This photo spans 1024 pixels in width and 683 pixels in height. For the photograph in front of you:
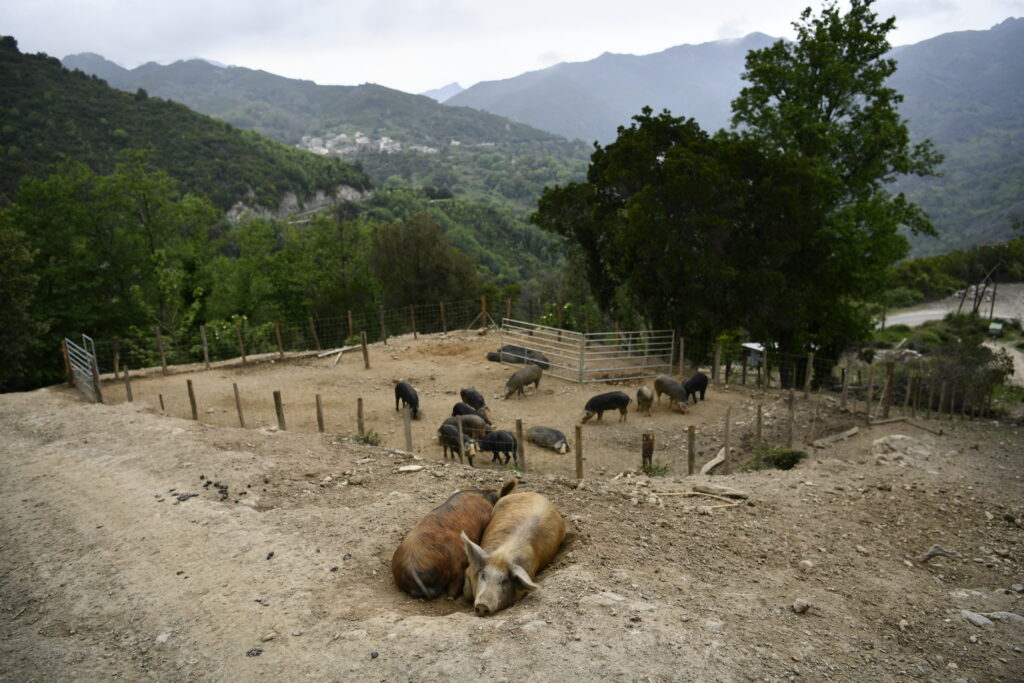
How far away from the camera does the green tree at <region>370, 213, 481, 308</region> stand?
3003cm

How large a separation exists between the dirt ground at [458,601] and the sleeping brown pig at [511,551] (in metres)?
0.18

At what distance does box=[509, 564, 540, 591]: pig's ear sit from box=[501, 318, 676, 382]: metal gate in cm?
1160

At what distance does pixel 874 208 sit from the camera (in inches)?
671

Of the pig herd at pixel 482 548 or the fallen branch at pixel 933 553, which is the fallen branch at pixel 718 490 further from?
the pig herd at pixel 482 548

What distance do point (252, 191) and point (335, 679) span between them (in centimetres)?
6897

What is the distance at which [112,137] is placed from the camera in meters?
49.2

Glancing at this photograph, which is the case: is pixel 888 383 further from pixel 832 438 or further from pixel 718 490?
pixel 718 490

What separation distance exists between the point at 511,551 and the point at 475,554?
1.04ft

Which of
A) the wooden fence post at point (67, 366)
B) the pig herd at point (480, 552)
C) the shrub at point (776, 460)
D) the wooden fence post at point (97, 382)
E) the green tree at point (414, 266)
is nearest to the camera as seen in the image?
the pig herd at point (480, 552)

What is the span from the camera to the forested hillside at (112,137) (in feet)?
133

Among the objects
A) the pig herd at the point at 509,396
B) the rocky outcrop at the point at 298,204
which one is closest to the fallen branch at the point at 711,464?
the pig herd at the point at 509,396

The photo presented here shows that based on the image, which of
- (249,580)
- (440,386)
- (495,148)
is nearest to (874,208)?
(440,386)

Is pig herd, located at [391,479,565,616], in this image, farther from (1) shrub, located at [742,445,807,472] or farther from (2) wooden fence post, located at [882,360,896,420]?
(2) wooden fence post, located at [882,360,896,420]

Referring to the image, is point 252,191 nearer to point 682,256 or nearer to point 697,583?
point 682,256
